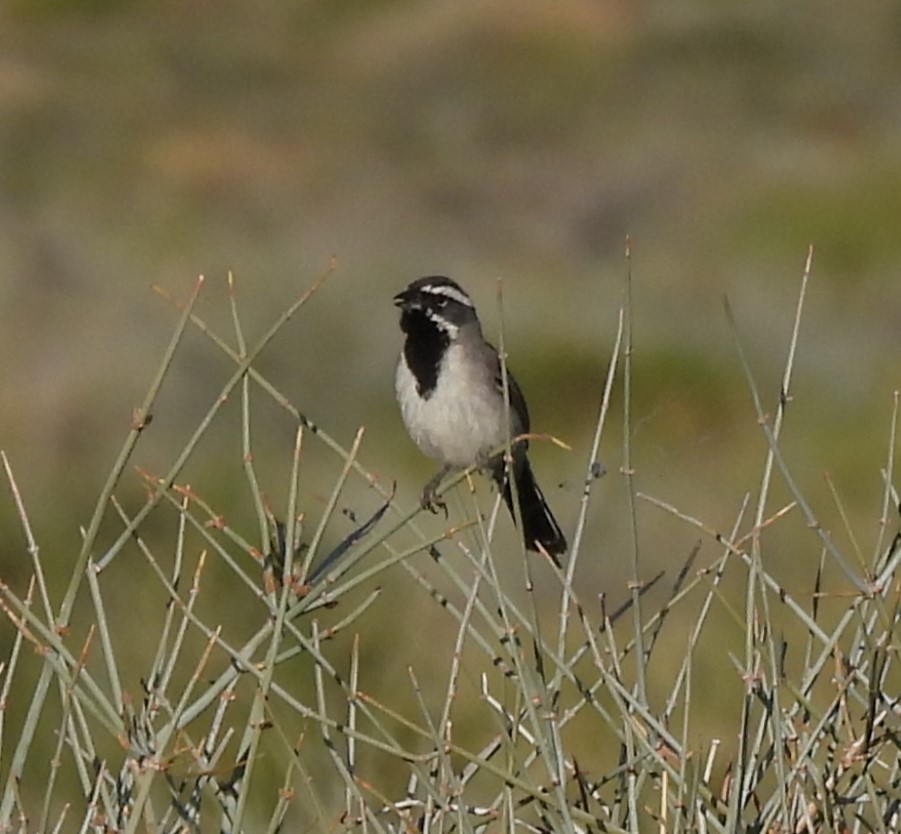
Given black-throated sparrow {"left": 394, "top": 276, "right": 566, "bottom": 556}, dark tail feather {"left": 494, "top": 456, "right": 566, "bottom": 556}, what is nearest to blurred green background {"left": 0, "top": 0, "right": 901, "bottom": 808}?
black-throated sparrow {"left": 394, "top": 276, "right": 566, "bottom": 556}

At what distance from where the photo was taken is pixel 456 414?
183 inches

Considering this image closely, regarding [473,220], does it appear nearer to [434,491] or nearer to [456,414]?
[456,414]

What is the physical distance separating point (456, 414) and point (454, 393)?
0.16 feet

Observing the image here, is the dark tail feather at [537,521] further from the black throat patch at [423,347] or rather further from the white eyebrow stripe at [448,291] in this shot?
the white eyebrow stripe at [448,291]

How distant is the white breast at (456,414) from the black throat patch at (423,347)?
0.02 m

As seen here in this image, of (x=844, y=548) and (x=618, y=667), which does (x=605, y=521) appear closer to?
(x=844, y=548)

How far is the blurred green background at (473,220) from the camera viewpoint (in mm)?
10773

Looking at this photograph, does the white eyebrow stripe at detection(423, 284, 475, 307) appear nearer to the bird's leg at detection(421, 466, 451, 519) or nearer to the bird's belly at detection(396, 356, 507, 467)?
the bird's belly at detection(396, 356, 507, 467)

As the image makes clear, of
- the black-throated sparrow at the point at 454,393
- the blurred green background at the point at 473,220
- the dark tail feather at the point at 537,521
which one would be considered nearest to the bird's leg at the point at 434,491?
the black-throated sparrow at the point at 454,393

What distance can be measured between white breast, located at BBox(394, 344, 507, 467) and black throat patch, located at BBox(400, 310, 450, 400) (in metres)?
0.02

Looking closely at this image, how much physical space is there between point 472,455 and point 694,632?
193 cm

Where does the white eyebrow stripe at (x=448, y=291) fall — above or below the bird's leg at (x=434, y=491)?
above

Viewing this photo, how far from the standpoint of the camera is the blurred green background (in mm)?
10773

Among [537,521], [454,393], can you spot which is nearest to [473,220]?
[454,393]
